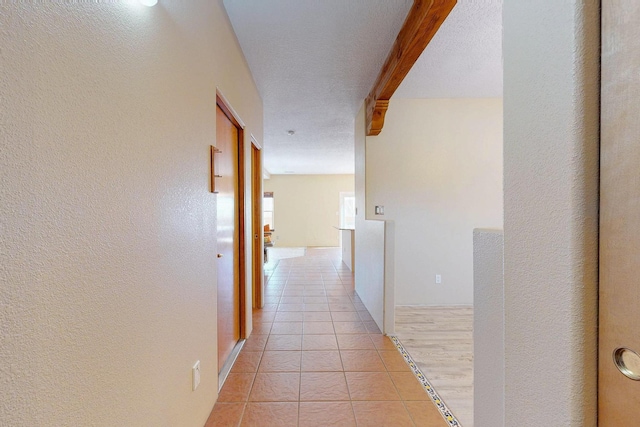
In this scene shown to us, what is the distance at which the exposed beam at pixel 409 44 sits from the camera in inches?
65.9

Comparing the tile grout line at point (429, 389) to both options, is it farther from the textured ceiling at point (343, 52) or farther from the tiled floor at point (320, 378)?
the textured ceiling at point (343, 52)

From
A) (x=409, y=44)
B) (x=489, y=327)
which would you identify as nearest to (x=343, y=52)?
(x=409, y=44)

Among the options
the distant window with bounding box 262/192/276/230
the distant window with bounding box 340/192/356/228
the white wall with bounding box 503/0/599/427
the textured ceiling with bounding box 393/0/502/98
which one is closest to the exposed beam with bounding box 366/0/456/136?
the textured ceiling with bounding box 393/0/502/98

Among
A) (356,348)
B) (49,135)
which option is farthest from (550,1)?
(356,348)

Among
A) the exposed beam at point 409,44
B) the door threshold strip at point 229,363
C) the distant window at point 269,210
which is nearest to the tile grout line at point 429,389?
the door threshold strip at point 229,363

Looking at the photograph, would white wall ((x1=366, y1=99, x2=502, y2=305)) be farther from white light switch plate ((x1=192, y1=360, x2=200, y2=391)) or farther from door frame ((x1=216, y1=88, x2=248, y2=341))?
white light switch plate ((x1=192, y1=360, x2=200, y2=391))

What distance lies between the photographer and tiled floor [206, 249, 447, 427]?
1688 mm

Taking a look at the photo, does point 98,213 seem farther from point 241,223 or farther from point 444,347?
point 444,347

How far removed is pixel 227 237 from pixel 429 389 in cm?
180

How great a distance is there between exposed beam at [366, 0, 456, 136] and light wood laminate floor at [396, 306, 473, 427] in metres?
2.24

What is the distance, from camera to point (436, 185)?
362 centimetres

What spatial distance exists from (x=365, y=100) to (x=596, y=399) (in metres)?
3.32

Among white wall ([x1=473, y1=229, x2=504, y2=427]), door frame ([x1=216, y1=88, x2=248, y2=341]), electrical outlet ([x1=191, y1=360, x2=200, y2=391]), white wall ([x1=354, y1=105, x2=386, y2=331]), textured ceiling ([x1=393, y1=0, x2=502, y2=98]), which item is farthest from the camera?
white wall ([x1=354, y1=105, x2=386, y2=331])

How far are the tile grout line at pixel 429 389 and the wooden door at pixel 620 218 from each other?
1.30m
